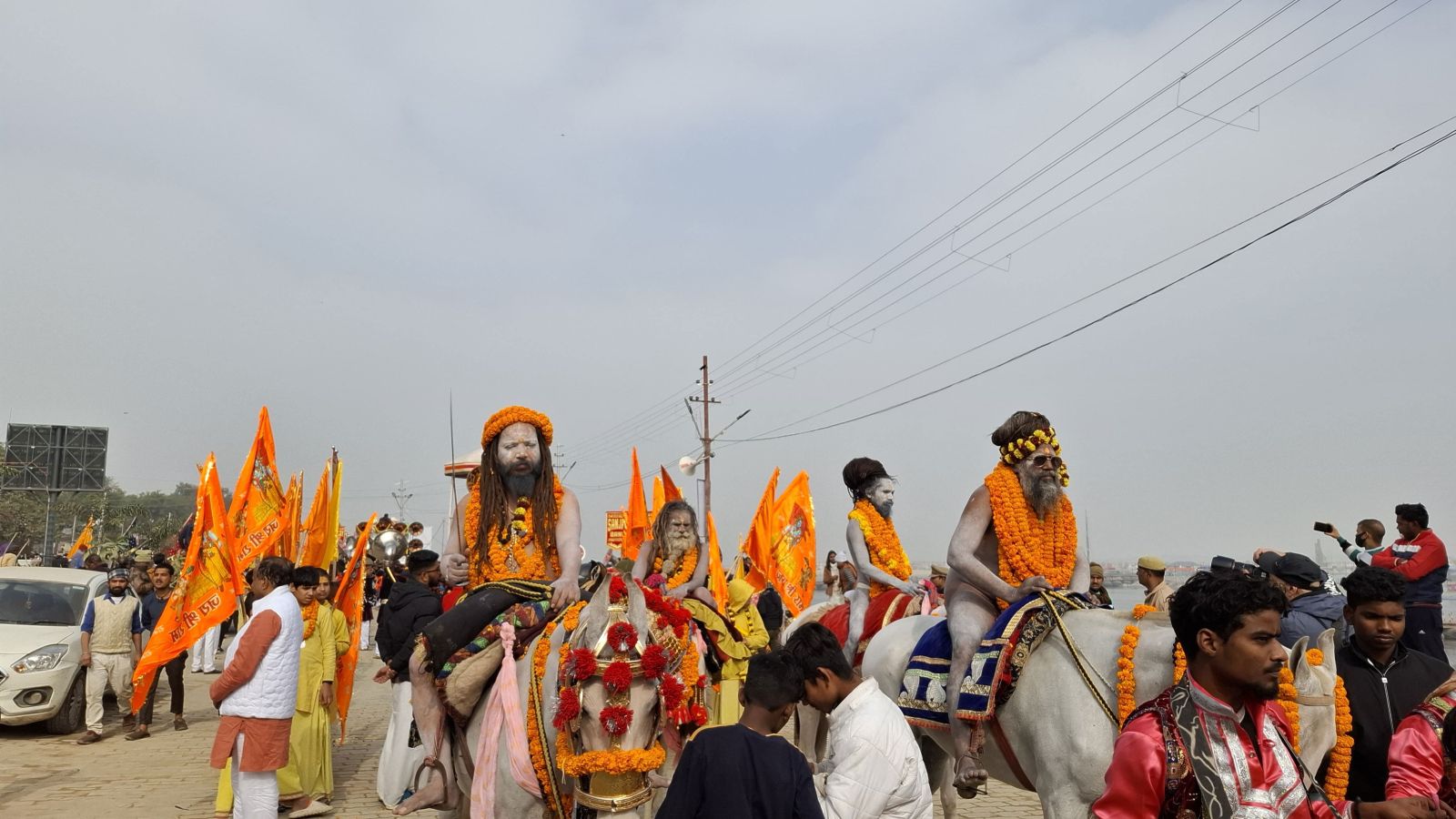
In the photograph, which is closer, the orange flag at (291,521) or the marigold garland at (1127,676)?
Answer: the marigold garland at (1127,676)

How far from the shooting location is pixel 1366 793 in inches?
194

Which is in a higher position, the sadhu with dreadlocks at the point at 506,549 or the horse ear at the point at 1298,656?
the sadhu with dreadlocks at the point at 506,549

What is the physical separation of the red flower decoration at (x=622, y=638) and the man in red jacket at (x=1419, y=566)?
28.0 ft

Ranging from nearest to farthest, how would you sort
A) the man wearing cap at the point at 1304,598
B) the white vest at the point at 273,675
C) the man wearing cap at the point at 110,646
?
the man wearing cap at the point at 1304,598
the white vest at the point at 273,675
the man wearing cap at the point at 110,646

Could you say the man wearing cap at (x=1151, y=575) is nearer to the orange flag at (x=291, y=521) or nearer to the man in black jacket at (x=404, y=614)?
the man in black jacket at (x=404, y=614)

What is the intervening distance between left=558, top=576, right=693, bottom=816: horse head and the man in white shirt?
0.76 meters

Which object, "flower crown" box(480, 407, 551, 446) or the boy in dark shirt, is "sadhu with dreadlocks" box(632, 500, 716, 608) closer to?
"flower crown" box(480, 407, 551, 446)

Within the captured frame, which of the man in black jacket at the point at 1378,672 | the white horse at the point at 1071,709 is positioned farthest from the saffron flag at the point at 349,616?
the man in black jacket at the point at 1378,672

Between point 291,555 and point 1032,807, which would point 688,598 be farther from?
point 291,555

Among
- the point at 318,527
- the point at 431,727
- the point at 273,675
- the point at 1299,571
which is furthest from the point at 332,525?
the point at 1299,571

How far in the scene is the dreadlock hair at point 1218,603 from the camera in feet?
9.71

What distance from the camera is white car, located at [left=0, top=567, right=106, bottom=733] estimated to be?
14477 millimetres

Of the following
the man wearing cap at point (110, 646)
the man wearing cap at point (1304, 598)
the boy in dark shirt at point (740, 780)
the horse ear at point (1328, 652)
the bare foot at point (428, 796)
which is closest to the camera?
the boy in dark shirt at point (740, 780)

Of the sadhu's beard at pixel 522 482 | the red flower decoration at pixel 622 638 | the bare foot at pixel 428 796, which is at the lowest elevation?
the bare foot at pixel 428 796
